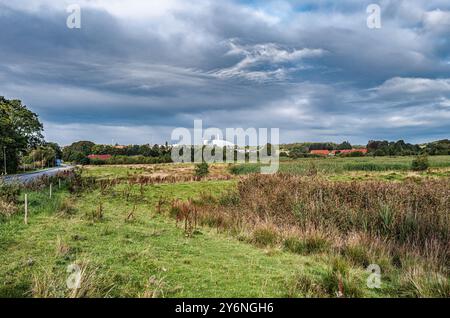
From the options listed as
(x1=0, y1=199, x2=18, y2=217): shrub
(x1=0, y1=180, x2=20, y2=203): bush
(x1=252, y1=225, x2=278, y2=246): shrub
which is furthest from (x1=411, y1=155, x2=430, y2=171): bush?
(x1=0, y1=199, x2=18, y2=217): shrub

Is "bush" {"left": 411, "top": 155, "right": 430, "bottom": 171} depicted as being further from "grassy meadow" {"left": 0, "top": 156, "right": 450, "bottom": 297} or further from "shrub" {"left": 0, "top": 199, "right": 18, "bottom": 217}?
"shrub" {"left": 0, "top": 199, "right": 18, "bottom": 217}

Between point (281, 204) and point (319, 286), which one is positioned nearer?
point (319, 286)

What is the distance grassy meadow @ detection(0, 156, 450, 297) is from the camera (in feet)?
18.7

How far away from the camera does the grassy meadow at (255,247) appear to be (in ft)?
18.7

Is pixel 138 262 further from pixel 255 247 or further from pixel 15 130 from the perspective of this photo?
pixel 15 130

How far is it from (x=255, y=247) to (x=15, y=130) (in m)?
56.9

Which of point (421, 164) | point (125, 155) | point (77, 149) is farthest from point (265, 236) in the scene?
point (77, 149)

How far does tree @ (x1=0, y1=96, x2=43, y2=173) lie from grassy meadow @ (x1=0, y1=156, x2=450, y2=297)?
120 ft

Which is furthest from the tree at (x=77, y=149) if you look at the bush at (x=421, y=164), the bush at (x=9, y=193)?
the bush at (x=9, y=193)
